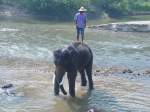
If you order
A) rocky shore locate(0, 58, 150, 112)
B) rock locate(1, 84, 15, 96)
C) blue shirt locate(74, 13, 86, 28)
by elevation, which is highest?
blue shirt locate(74, 13, 86, 28)

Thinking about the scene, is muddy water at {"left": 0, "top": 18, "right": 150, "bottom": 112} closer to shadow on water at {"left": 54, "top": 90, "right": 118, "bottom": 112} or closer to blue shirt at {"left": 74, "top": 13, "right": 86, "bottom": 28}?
shadow on water at {"left": 54, "top": 90, "right": 118, "bottom": 112}

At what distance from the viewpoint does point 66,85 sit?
1335 cm

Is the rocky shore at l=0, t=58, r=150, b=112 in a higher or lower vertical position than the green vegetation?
higher

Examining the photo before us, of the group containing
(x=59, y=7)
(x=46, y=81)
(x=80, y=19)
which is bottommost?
(x=59, y=7)

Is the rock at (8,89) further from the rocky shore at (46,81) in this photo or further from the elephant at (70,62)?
the elephant at (70,62)

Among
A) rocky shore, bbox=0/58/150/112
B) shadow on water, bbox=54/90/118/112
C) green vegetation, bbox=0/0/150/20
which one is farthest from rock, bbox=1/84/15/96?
green vegetation, bbox=0/0/150/20

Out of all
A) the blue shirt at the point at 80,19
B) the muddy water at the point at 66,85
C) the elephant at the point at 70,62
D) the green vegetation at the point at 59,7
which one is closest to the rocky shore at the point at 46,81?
the muddy water at the point at 66,85

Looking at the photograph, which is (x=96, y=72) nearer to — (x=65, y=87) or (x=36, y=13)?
(x=65, y=87)

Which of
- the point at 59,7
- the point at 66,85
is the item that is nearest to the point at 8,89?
the point at 66,85

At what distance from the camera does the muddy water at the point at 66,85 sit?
38.2 feet

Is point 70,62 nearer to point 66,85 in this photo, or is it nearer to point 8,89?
point 66,85

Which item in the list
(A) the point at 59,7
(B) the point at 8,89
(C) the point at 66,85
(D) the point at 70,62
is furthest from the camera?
(A) the point at 59,7

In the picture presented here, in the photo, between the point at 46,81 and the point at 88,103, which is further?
the point at 46,81

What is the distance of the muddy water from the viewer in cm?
1164
